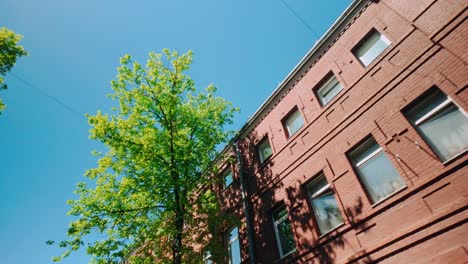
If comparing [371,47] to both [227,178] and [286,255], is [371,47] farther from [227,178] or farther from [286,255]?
[227,178]

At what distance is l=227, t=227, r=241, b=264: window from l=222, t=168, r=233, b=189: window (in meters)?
2.70

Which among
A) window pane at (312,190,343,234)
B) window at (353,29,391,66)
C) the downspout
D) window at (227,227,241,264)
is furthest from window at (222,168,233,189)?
window at (353,29,391,66)

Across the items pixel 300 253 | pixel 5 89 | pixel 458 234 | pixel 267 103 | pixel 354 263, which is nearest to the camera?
pixel 458 234

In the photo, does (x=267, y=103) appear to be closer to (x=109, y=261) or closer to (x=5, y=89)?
(x=109, y=261)

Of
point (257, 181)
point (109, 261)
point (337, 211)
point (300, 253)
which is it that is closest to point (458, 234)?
point (337, 211)

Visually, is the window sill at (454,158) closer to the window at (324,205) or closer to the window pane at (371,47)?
the window at (324,205)

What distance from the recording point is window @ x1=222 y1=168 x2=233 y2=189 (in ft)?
46.4

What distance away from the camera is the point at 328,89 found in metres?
9.95

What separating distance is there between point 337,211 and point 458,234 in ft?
9.82

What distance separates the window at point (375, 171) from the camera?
6.85 meters

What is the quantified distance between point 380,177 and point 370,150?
87 centimetres

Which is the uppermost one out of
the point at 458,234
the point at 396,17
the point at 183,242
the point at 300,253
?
the point at 396,17

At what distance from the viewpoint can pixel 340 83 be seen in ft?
30.5

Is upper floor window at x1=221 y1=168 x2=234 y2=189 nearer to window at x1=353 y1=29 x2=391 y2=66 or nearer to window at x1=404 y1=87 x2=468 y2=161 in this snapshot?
window at x1=353 y1=29 x2=391 y2=66
